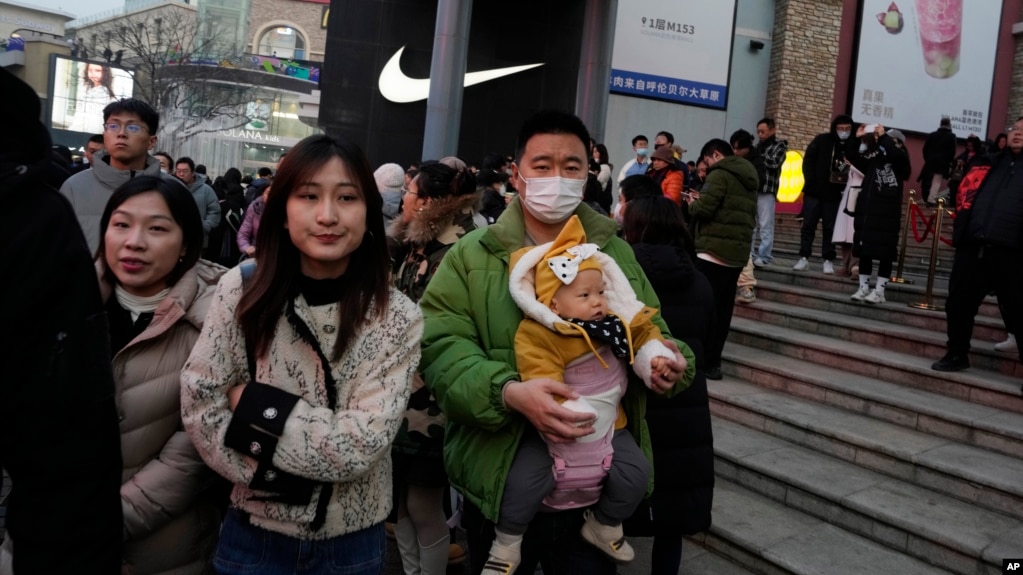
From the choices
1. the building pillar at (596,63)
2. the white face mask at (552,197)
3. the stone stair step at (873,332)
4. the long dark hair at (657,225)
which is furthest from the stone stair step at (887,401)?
the building pillar at (596,63)

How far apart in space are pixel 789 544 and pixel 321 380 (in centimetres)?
327

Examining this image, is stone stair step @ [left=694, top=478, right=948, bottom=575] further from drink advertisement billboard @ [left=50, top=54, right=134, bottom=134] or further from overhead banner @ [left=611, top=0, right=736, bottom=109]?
drink advertisement billboard @ [left=50, top=54, right=134, bottom=134]

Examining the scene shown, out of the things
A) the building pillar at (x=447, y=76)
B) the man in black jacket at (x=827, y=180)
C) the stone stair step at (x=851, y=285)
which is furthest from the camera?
the building pillar at (x=447, y=76)

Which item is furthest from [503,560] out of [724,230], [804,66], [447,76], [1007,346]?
[804,66]

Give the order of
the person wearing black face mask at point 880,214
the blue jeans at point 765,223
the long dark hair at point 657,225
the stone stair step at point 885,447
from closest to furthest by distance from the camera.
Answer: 1. the long dark hair at point 657,225
2. the stone stair step at point 885,447
3. the person wearing black face mask at point 880,214
4. the blue jeans at point 765,223

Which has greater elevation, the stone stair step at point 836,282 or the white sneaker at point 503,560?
the stone stair step at point 836,282

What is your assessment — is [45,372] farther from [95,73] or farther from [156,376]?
[95,73]

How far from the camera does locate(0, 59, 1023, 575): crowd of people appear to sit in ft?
4.07

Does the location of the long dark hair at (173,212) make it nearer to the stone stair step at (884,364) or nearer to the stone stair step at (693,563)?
the stone stair step at (693,563)

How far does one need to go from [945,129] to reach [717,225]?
9049 millimetres

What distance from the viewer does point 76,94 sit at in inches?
2005

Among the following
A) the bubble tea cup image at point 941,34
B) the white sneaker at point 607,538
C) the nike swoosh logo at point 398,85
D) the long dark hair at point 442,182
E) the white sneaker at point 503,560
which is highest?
the bubble tea cup image at point 941,34

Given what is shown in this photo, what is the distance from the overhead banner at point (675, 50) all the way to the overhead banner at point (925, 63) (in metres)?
3.40

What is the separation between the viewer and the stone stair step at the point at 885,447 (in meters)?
4.26
